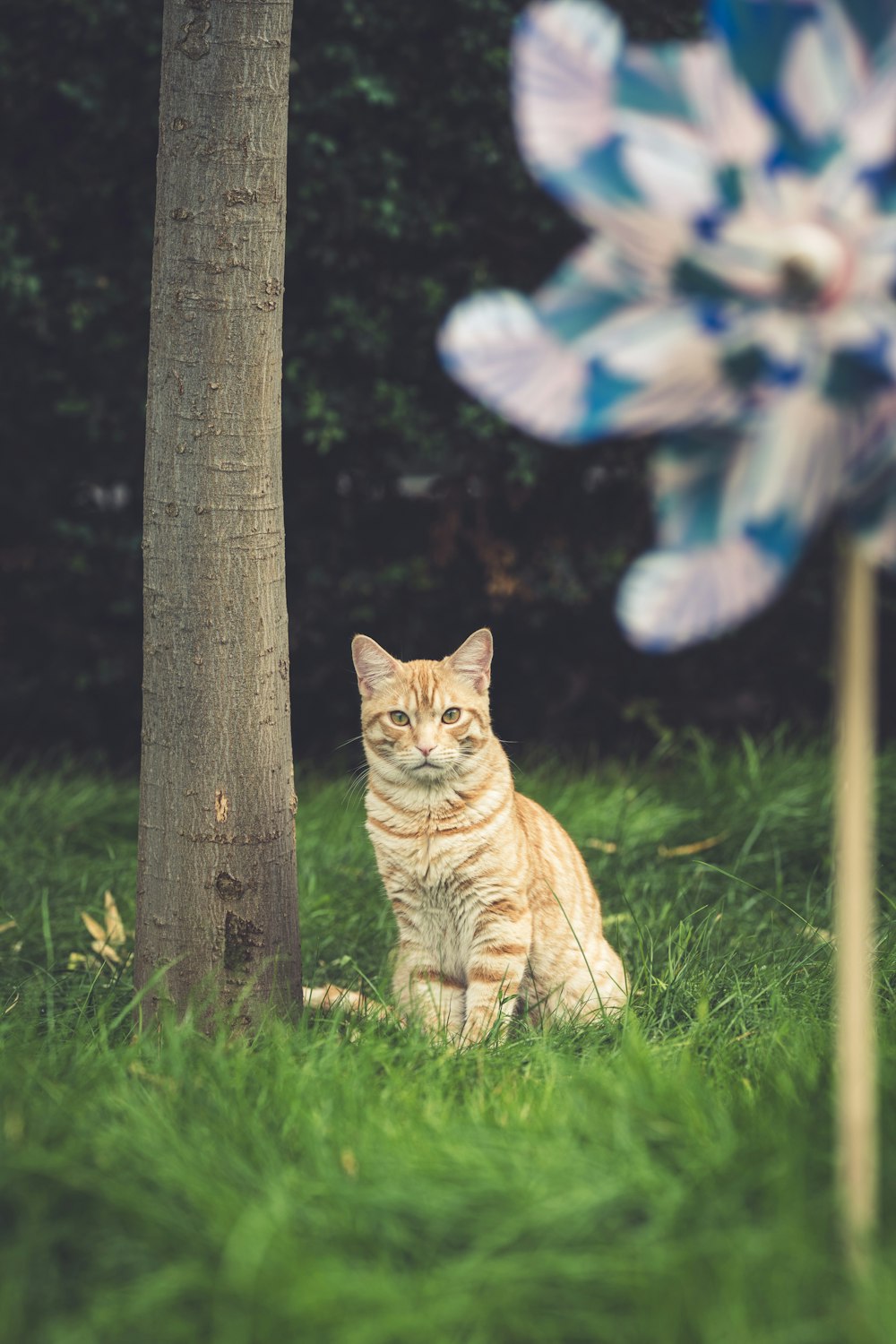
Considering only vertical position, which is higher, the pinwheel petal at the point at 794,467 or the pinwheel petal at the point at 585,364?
the pinwheel petal at the point at 585,364

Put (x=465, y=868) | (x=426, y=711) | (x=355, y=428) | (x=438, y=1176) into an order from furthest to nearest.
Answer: (x=355, y=428) < (x=426, y=711) < (x=465, y=868) < (x=438, y=1176)

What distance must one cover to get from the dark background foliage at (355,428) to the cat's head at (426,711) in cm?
144

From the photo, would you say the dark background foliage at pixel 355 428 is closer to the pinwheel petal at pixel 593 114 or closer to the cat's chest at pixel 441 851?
the cat's chest at pixel 441 851

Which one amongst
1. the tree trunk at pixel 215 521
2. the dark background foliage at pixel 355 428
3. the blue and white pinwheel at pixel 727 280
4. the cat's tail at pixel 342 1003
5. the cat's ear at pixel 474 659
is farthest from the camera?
the dark background foliage at pixel 355 428

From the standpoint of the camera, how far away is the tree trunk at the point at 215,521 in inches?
96.7

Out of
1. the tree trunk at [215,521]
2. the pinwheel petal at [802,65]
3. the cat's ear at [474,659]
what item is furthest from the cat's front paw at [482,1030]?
the pinwheel petal at [802,65]

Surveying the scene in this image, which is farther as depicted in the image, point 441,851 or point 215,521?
point 441,851

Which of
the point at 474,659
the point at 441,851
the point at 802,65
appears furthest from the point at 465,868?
the point at 802,65

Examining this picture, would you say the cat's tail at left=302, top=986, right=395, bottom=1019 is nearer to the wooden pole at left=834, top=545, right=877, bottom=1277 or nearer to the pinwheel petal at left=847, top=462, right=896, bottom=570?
the wooden pole at left=834, top=545, right=877, bottom=1277

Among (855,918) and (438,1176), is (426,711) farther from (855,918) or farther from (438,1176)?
(855,918)

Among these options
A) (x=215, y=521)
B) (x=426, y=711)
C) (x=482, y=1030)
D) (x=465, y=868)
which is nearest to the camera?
(x=215, y=521)

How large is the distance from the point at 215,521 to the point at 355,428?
2111mm

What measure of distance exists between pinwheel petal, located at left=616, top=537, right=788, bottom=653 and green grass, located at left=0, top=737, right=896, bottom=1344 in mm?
754

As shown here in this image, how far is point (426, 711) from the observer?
3.05 meters
